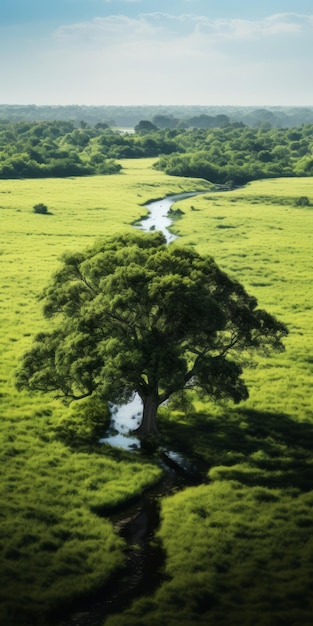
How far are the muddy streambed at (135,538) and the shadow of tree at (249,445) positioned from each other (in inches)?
53.7

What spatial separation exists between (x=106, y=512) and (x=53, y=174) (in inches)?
5929

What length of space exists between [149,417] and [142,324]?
5.41 meters

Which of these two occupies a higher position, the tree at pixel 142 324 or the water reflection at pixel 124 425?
the tree at pixel 142 324

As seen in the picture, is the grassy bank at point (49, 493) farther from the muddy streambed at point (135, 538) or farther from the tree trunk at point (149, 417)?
the tree trunk at point (149, 417)

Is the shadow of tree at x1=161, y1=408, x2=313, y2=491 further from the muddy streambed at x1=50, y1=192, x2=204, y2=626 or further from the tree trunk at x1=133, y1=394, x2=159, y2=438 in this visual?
the muddy streambed at x1=50, y1=192, x2=204, y2=626

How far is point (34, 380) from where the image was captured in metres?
38.2

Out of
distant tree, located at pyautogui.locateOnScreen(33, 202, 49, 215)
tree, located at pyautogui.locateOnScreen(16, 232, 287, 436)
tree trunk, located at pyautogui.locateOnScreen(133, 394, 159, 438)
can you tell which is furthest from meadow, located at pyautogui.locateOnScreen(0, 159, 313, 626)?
distant tree, located at pyautogui.locateOnScreen(33, 202, 49, 215)

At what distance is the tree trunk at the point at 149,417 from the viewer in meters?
37.3

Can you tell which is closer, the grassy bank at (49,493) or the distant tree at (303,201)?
the grassy bank at (49,493)

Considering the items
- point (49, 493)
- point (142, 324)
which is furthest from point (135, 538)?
point (142, 324)

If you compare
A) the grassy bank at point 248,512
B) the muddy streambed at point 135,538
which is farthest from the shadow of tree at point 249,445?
the muddy streambed at point 135,538

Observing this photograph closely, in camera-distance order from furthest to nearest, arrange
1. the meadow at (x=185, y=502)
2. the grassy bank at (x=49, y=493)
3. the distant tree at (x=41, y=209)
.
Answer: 1. the distant tree at (x=41, y=209)
2. the grassy bank at (x=49, y=493)
3. the meadow at (x=185, y=502)

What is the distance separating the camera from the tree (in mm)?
34344

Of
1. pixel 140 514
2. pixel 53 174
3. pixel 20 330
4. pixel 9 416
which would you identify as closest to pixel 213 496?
pixel 140 514
